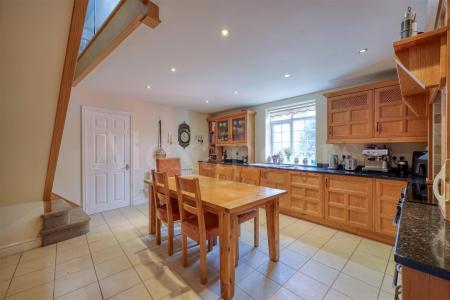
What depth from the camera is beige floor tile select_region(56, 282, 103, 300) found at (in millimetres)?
1629

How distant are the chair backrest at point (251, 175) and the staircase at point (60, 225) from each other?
2.37 metres

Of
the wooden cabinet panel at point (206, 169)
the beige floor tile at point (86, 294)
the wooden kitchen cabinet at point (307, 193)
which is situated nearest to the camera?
the beige floor tile at point (86, 294)

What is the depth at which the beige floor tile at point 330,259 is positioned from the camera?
80.5 inches

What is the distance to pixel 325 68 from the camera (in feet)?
8.50

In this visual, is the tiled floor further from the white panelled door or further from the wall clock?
the wall clock

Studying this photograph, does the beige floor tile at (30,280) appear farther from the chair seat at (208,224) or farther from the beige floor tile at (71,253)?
the chair seat at (208,224)

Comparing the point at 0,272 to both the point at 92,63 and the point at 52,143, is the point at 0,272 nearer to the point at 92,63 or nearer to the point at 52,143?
the point at 52,143

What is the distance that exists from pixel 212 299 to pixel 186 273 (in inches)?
16.9

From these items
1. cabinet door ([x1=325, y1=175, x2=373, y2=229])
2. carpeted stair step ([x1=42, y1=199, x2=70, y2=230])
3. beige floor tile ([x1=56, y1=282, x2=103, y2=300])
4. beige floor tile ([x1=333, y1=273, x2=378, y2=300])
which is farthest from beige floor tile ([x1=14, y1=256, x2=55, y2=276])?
cabinet door ([x1=325, y1=175, x2=373, y2=229])

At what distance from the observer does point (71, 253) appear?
2.29 m

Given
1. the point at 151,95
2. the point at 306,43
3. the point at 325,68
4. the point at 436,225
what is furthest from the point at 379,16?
the point at 151,95

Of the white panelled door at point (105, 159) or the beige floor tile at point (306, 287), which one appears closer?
the beige floor tile at point (306, 287)

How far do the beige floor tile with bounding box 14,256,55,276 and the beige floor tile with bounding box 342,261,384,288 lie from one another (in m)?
3.12

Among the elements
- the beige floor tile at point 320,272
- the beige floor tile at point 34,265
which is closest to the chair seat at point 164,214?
the beige floor tile at point 34,265
